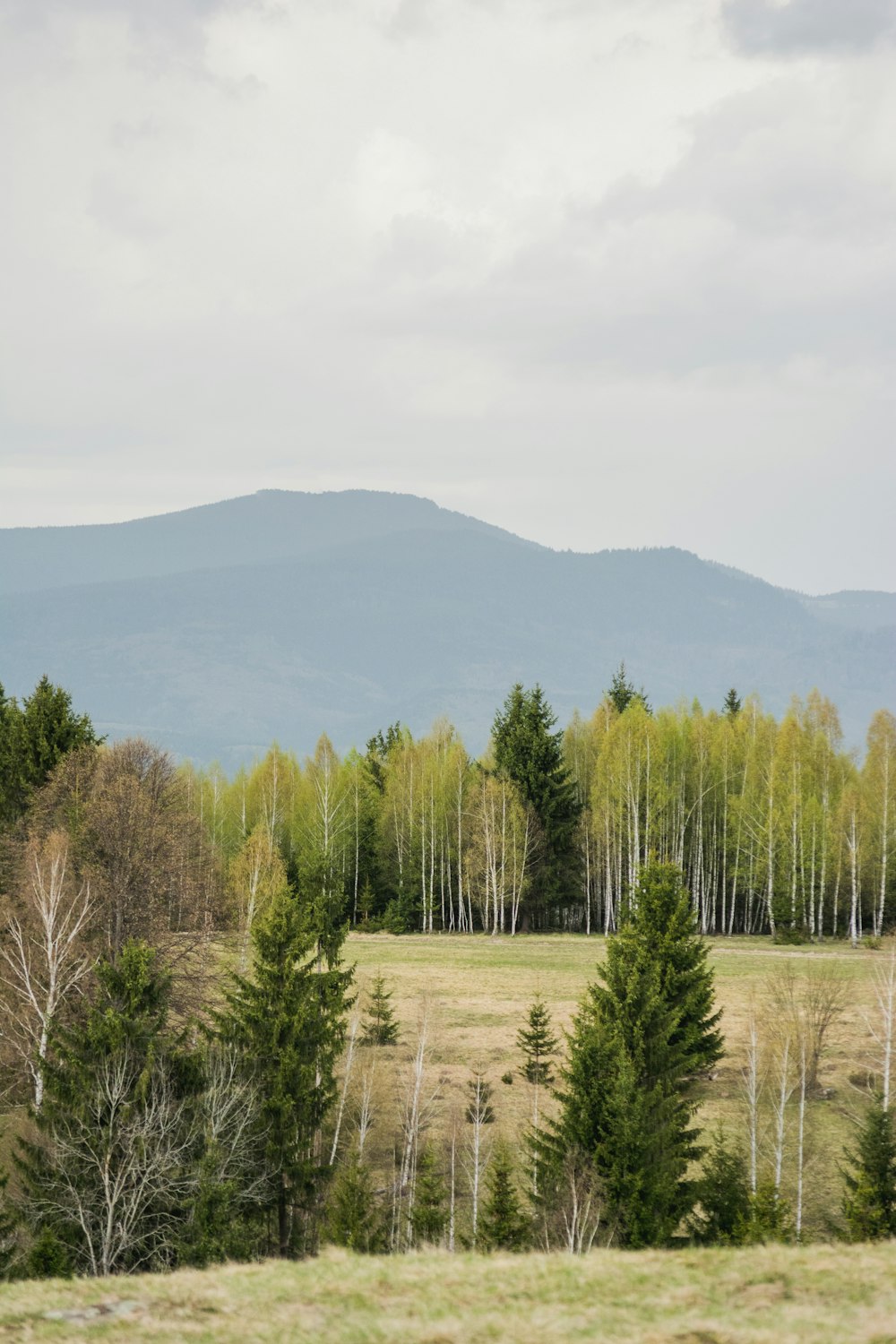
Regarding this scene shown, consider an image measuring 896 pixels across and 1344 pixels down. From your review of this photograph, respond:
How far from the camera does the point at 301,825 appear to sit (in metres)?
94.9

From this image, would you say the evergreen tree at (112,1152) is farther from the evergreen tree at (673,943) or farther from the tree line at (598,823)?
the tree line at (598,823)

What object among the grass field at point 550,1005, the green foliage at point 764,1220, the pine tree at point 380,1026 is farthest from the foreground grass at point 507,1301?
the pine tree at point 380,1026

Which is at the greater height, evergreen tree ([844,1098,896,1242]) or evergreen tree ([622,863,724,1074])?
evergreen tree ([622,863,724,1074])

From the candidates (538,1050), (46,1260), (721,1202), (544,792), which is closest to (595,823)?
(544,792)

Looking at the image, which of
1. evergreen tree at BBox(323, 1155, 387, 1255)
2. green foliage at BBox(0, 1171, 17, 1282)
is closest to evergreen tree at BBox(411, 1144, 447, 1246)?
evergreen tree at BBox(323, 1155, 387, 1255)

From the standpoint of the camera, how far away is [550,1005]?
175 feet

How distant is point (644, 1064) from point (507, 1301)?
1869 cm

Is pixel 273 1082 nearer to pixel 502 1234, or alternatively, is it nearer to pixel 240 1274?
pixel 502 1234

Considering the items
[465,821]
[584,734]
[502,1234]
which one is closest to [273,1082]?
[502,1234]

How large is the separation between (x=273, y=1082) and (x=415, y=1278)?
1576cm

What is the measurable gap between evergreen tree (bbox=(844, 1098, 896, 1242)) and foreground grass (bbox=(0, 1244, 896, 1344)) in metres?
12.3

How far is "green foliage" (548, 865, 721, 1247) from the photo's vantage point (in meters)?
28.3

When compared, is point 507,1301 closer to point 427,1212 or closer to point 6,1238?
point 427,1212

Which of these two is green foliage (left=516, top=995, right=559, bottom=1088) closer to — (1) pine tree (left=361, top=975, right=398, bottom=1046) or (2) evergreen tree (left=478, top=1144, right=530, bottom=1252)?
(1) pine tree (left=361, top=975, right=398, bottom=1046)
